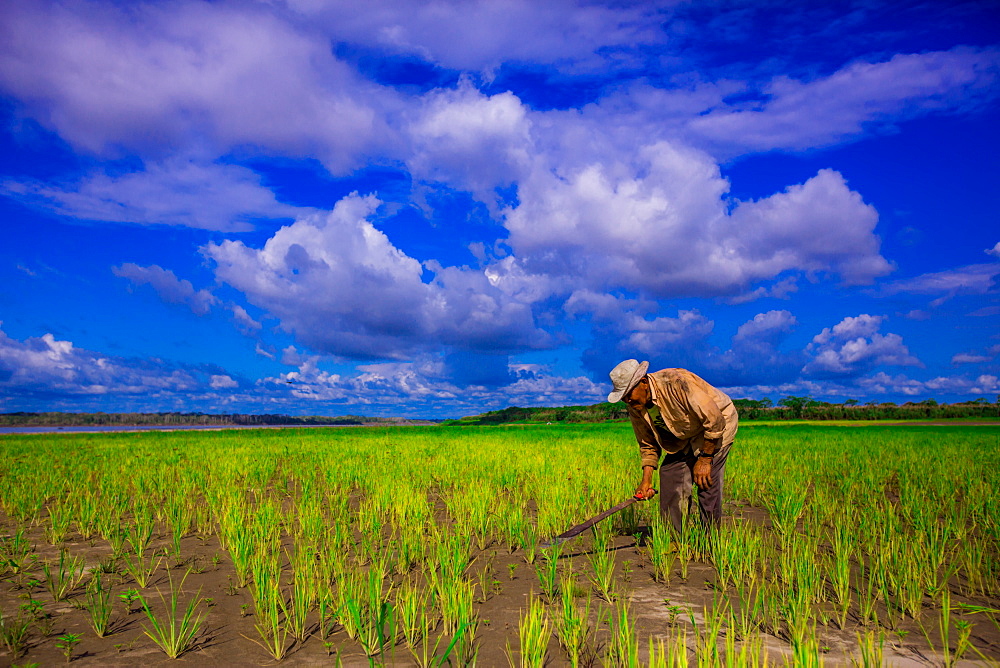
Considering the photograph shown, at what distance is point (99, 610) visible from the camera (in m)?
3.37

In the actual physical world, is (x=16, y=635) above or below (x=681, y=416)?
below

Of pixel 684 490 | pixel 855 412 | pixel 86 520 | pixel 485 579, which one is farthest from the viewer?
pixel 855 412

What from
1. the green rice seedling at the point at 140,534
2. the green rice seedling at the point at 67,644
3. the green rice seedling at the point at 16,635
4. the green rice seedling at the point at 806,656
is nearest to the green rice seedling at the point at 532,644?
the green rice seedling at the point at 806,656

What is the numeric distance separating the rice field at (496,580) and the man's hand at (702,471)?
45cm

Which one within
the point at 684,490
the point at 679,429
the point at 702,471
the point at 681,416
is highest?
the point at 681,416

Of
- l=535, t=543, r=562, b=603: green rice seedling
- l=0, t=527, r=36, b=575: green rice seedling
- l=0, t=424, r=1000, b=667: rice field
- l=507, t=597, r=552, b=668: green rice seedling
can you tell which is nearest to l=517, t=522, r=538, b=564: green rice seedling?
l=0, t=424, r=1000, b=667: rice field

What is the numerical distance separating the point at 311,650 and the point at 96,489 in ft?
23.9

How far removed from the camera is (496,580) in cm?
388

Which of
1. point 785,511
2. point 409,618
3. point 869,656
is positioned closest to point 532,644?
point 409,618

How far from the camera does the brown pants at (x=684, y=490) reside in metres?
4.81

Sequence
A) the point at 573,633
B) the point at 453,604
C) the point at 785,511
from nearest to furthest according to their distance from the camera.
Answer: the point at 573,633, the point at 453,604, the point at 785,511

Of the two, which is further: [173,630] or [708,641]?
[173,630]

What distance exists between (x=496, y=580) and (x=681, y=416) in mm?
2025

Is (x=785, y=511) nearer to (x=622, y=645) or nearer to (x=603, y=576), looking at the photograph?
(x=603, y=576)
